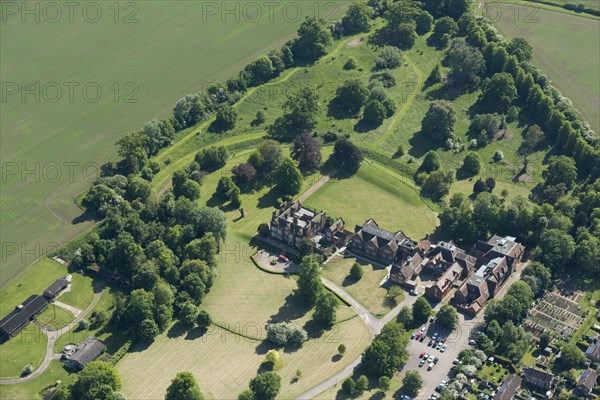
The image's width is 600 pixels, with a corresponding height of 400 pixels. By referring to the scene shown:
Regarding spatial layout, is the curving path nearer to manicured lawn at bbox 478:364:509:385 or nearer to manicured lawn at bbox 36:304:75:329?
manicured lawn at bbox 36:304:75:329

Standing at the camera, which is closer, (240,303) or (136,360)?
(136,360)

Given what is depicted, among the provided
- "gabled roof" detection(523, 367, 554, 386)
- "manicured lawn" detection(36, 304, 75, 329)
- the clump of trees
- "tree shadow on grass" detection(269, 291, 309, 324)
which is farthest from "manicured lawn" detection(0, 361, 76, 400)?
"gabled roof" detection(523, 367, 554, 386)

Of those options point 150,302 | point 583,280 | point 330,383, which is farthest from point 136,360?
point 583,280

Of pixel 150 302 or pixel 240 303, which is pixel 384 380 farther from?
pixel 150 302

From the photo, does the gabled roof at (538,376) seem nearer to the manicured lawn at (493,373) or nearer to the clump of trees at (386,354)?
the manicured lawn at (493,373)

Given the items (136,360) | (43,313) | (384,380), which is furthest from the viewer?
(43,313)

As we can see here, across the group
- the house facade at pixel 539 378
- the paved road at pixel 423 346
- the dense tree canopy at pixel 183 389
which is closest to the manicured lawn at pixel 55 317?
the dense tree canopy at pixel 183 389

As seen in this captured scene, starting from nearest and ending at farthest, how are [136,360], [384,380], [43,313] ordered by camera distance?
[384,380] < [136,360] < [43,313]

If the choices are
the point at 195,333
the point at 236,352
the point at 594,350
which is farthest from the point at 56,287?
the point at 594,350
